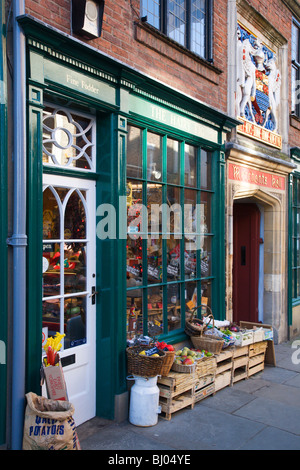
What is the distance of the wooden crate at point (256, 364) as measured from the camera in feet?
20.8

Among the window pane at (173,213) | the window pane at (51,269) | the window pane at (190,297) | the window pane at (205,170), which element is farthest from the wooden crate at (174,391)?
the window pane at (205,170)

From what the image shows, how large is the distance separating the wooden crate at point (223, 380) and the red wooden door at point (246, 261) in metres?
3.11

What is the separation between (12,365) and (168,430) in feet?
5.94

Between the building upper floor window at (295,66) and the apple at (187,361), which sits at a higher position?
the building upper floor window at (295,66)

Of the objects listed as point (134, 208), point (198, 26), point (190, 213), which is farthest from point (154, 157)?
point (198, 26)

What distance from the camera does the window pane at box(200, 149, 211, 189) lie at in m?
6.64

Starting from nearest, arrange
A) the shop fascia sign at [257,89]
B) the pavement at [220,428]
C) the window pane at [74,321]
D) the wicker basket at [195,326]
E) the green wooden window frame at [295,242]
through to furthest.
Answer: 1. the pavement at [220,428]
2. the window pane at [74,321]
3. the wicker basket at [195,326]
4. the shop fascia sign at [257,89]
5. the green wooden window frame at [295,242]

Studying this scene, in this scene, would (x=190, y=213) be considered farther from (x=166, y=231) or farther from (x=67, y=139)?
(x=67, y=139)

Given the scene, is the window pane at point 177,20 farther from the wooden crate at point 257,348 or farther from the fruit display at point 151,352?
the wooden crate at point 257,348

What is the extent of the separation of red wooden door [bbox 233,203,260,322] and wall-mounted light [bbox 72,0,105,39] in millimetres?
5390

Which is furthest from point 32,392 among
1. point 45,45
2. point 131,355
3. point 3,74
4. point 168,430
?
point 45,45

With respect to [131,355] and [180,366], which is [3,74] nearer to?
[131,355]

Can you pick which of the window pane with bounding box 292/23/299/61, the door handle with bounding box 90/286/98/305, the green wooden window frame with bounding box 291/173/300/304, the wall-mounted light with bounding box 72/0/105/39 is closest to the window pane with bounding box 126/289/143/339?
the door handle with bounding box 90/286/98/305

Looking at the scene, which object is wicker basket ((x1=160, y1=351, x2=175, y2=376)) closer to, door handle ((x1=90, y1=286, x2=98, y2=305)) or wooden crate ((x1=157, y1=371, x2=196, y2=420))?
wooden crate ((x1=157, y1=371, x2=196, y2=420))
